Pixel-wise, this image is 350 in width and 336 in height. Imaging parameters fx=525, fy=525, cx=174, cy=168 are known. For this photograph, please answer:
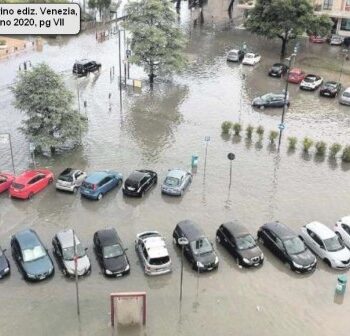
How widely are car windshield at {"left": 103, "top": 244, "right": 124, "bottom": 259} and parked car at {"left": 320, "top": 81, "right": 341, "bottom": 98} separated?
27.4 m

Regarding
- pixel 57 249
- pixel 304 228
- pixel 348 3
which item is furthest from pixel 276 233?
pixel 348 3

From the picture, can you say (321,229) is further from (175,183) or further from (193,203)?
(175,183)

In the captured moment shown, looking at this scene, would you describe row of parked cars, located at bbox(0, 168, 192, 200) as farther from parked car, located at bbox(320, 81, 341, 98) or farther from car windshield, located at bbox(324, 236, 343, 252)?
parked car, located at bbox(320, 81, 341, 98)

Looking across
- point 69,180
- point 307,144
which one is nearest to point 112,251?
point 69,180

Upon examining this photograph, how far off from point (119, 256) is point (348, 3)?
49091 mm

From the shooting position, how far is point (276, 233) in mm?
25016

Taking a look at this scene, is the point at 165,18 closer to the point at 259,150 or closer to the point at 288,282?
the point at 259,150

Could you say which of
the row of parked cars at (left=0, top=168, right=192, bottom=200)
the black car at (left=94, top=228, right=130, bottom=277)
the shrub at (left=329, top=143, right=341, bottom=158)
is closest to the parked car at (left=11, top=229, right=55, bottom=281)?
the black car at (left=94, top=228, right=130, bottom=277)

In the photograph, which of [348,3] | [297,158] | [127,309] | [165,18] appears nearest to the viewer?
[127,309]

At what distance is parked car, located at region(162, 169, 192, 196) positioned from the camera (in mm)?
29406

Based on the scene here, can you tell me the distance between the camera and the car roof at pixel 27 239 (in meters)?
23.6

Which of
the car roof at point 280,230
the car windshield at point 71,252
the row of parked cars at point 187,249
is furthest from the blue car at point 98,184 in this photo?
the car roof at point 280,230

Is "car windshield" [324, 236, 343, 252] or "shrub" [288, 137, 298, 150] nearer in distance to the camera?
"car windshield" [324, 236, 343, 252]

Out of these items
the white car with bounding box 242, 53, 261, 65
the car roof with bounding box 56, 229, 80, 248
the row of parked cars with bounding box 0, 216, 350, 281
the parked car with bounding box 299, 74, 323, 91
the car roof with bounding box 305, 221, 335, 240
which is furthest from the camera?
the white car with bounding box 242, 53, 261, 65
